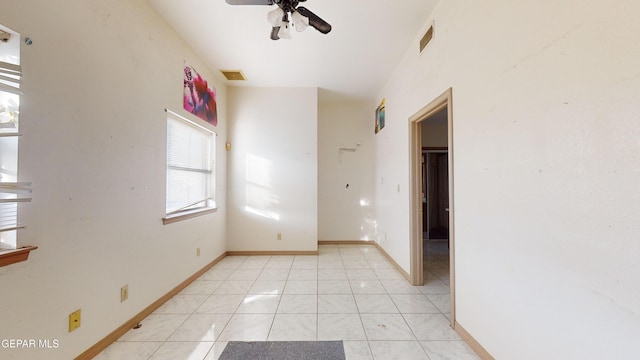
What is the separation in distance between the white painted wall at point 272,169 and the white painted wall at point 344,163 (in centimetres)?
85

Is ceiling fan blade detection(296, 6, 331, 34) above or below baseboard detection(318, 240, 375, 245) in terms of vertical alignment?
above

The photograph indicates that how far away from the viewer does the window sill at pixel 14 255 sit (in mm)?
1137

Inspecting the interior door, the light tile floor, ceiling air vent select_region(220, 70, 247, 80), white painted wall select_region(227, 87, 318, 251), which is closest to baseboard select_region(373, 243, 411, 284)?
the light tile floor

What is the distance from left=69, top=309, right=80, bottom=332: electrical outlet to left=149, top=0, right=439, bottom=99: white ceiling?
8.74ft

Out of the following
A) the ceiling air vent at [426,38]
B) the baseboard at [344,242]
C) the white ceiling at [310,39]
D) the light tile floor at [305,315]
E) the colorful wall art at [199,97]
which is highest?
the white ceiling at [310,39]

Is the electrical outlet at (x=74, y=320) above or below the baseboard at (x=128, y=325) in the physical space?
above

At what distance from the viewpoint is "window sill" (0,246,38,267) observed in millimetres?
1137

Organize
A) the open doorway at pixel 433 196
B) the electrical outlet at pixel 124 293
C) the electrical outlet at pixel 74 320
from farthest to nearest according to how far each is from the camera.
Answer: the open doorway at pixel 433 196, the electrical outlet at pixel 124 293, the electrical outlet at pixel 74 320

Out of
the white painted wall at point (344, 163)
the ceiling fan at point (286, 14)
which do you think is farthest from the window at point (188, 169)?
the white painted wall at point (344, 163)

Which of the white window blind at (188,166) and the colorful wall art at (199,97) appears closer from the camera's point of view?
the white window blind at (188,166)

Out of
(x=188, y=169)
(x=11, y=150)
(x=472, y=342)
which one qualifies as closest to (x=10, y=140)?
(x=11, y=150)

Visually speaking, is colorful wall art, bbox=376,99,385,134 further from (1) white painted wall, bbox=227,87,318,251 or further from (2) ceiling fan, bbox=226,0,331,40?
(2) ceiling fan, bbox=226,0,331,40

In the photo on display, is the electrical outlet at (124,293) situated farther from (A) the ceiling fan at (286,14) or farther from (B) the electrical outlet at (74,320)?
(A) the ceiling fan at (286,14)

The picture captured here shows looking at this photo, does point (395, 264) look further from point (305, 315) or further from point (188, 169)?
point (188, 169)
